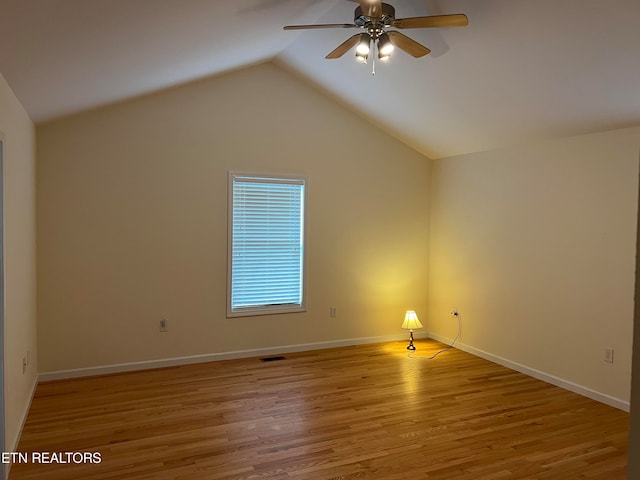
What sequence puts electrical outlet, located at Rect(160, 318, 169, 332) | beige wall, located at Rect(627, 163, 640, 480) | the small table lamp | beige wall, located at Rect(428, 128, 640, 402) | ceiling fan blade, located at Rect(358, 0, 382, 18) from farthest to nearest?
the small table lamp, electrical outlet, located at Rect(160, 318, 169, 332), beige wall, located at Rect(428, 128, 640, 402), ceiling fan blade, located at Rect(358, 0, 382, 18), beige wall, located at Rect(627, 163, 640, 480)

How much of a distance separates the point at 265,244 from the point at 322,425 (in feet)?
7.28

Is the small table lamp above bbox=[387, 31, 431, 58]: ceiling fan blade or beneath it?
beneath

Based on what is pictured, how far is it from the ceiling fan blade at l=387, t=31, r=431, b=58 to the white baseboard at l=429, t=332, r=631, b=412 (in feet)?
10.3

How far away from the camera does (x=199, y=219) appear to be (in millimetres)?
4586

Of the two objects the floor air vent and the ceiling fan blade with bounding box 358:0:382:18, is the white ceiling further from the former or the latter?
the floor air vent

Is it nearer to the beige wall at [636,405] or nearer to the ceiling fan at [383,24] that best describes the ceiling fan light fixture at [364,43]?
the ceiling fan at [383,24]

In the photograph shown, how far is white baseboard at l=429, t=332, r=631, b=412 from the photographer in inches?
145

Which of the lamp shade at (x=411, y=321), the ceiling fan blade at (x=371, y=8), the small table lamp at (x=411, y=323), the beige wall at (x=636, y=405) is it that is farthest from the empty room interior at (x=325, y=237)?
the beige wall at (x=636, y=405)

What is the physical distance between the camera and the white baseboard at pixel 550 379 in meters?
3.67

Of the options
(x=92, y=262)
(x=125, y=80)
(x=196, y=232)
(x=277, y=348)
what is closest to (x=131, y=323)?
(x=92, y=262)

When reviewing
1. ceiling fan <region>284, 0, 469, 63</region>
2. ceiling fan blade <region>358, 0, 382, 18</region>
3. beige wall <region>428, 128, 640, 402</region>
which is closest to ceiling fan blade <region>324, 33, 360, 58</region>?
ceiling fan <region>284, 0, 469, 63</region>

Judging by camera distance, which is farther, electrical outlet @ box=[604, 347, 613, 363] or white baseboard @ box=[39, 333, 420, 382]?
white baseboard @ box=[39, 333, 420, 382]

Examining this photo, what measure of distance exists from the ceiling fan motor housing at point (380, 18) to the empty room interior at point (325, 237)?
0.01 m

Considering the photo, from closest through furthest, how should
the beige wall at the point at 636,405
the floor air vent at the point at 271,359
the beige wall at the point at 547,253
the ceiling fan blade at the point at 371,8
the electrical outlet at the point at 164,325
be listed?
the beige wall at the point at 636,405 < the ceiling fan blade at the point at 371,8 < the beige wall at the point at 547,253 < the electrical outlet at the point at 164,325 < the floor air vent at the point at 271,359
